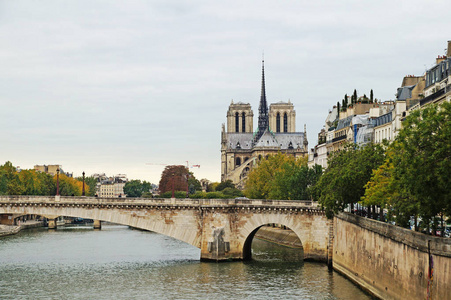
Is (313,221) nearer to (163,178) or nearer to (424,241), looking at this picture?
(424,241)

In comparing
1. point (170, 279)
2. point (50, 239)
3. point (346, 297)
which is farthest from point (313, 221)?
point (50, 239)

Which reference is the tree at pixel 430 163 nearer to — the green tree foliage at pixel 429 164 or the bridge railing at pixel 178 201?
the green tree foliage at pixel 429 164

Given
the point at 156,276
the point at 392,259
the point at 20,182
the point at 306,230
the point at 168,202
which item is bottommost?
the point at 156,276

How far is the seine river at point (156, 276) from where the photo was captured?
49188 millimetres

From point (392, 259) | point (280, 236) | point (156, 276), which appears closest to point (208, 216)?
point (156, 276)

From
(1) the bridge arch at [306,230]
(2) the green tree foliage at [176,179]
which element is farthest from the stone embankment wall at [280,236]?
(2) the green tree foliage at [176,179]

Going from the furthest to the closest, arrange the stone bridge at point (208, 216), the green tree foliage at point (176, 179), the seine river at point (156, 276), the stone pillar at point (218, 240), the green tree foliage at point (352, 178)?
1. the green tree foliage at point (176, 179)
2. the stone bridge at point (208, 216)
3. the stone pillar at point (218, 240)
4. the green tree foliage at point (352, 178)
5. the seine river at point (156, 276)

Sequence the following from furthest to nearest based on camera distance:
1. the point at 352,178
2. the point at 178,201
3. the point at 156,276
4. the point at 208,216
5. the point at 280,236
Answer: the point at 280,236
the point at 178,201
the point at 208,216
the point at 156,276
the point at 352,178

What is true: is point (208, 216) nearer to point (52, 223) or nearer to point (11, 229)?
point (11, 229)

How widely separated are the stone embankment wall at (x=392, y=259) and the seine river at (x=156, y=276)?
4.96 feet

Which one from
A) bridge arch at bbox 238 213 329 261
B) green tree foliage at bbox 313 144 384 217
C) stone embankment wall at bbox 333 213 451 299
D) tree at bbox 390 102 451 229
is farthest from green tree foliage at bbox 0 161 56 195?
tree at bbox 390 102 451 229

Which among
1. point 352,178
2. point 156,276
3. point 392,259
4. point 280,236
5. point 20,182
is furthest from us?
point 20,182

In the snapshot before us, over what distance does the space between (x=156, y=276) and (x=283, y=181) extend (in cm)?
4282

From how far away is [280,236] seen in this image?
3469 inches
